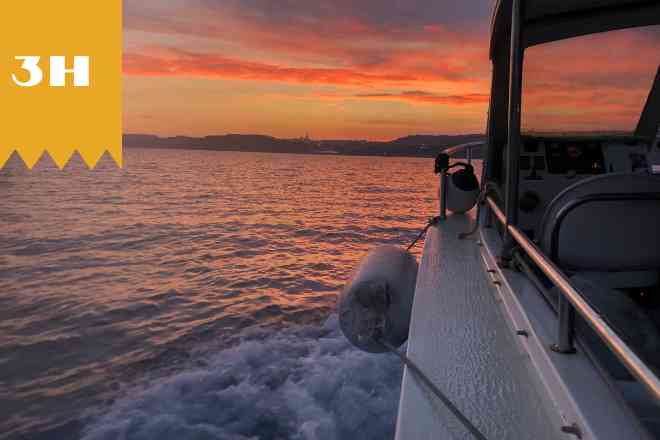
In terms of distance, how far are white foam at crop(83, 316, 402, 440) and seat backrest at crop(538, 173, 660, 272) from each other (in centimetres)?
236

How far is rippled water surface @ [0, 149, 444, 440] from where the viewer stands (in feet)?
14.5

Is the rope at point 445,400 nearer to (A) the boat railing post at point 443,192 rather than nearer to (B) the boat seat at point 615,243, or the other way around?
(B) the boat seat at point 615,243

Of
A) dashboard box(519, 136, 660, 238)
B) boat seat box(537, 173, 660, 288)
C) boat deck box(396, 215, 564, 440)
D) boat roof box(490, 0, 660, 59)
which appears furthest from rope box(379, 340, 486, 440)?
dashboard box(519, 136, 660, 238)

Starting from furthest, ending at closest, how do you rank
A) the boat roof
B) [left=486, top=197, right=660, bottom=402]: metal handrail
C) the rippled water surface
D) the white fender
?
the rippled water surface
the boat roof
the white fender
[left=486, top=197, right=660, bottom=402]: metal handrail

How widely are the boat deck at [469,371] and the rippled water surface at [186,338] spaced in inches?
68.2

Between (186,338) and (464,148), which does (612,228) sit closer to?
(464,148)

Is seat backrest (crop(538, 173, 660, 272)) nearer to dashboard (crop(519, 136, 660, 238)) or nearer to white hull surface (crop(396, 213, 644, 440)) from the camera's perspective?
white hull surface (crop(396, 213, 644, 440))

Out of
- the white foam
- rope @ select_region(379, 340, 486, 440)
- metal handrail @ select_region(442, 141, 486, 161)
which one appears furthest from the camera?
metal handrail @ select_region(442, 141, 486, 161)

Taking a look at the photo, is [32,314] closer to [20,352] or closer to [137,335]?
[20,352]

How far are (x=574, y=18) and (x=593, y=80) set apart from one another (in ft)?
2.44

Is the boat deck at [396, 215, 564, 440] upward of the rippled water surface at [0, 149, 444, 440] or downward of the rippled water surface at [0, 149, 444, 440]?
upward

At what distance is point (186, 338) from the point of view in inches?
260

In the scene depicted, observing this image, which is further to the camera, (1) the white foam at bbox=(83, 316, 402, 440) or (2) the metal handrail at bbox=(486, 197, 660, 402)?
(1) the white foam at bbox=(83, 316, 402, 440)

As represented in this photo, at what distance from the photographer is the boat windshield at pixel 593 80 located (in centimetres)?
444
